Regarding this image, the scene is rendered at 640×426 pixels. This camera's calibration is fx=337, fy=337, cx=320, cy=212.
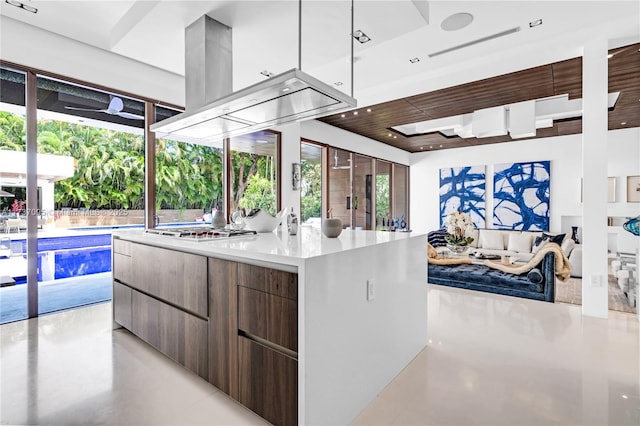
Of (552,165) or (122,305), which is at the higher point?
(552,165)

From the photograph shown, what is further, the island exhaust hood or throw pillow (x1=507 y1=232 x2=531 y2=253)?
throw pillow (x1=507 y1=232 x2=531 y2=253)

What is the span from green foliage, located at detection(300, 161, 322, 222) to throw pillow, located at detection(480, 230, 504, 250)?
336 centimetres

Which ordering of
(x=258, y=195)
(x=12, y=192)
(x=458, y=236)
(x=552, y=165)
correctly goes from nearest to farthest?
(x=12, y=192)
(x=458, y=236)
(x=258, y=195)
(x=552, y=165)

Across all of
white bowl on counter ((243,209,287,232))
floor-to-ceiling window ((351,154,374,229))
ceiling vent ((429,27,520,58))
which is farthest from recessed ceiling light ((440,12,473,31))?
floor-to-ceiling window ((351,154,374,229))

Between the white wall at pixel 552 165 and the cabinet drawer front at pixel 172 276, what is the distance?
26.1 feet

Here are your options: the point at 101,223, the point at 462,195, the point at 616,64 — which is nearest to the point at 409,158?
the point at 462,195

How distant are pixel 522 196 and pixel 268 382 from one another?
8.05 metres

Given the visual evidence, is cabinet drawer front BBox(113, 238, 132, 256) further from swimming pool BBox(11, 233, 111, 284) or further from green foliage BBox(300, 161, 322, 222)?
green foliage BBox(300, 161, 322, 222)

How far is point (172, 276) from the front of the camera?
7.11ft

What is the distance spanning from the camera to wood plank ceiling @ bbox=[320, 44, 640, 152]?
3.87 meters

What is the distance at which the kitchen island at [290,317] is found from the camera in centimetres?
146

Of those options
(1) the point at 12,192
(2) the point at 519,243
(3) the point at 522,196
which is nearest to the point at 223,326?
(1) the point at 12,192

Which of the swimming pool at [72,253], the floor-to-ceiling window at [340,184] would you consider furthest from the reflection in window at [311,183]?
the swimming pool at [72,253]

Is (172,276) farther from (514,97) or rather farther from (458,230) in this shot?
(514,97)
